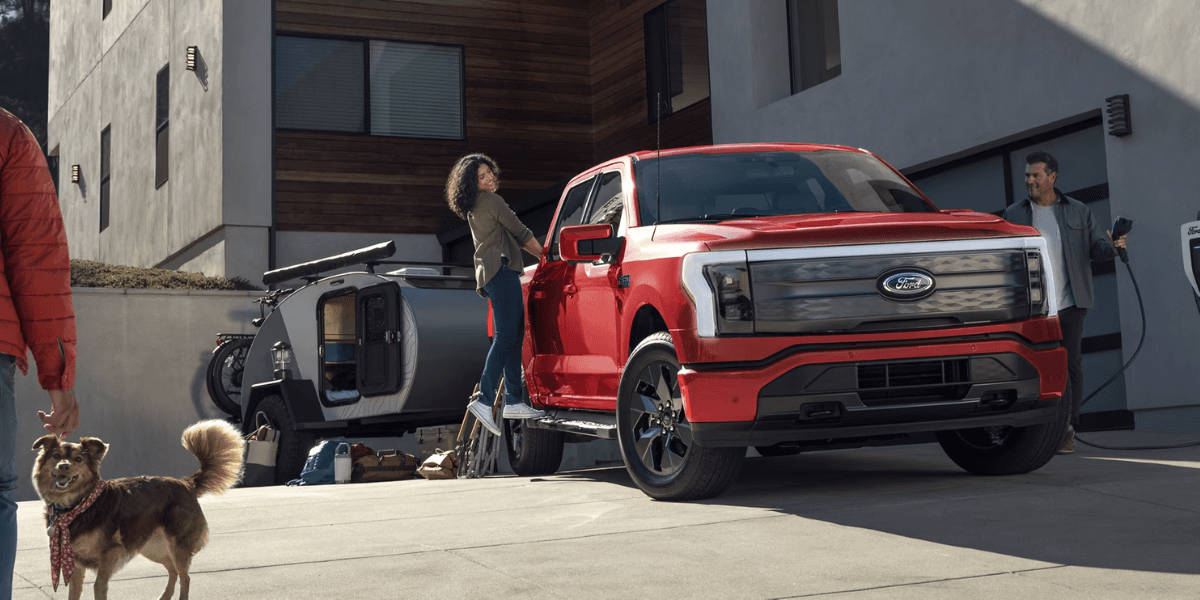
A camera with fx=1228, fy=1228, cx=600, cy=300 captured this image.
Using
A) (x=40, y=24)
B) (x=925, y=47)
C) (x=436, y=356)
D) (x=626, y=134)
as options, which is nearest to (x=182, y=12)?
(x=626, y=134)

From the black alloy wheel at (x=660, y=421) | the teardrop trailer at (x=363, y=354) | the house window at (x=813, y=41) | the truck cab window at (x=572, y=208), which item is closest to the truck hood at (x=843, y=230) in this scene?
the black alloy wheel at (x=660, y=421)

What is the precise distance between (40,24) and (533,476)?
5161 cm

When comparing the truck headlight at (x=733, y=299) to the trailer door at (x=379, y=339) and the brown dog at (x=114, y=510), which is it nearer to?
the brown dog at (x=114, y=510)

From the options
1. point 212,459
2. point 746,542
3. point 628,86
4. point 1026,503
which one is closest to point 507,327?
point 746,542

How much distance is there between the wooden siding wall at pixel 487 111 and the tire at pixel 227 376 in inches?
101

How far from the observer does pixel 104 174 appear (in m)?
26.5

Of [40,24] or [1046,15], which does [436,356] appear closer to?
[1046,15]

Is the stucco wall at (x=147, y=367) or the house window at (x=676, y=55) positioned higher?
the house window at (x=676, y=55)

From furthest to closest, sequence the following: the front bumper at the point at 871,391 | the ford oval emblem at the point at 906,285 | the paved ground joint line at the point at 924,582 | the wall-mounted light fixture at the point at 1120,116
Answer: the wall-mounted light fixture at the point at 1120,116 → the ford oval emblem at the point at 906,285 → the front bumper at the point at 871,391 → the paved ground joint line at the point at 924,582

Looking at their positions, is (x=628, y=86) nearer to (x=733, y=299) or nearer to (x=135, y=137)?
(x=135, y=137)

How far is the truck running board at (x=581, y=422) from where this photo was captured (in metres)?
6.93

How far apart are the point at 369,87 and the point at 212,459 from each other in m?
14.9

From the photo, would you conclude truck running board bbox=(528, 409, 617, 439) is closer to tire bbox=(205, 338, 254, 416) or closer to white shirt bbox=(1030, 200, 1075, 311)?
white shirt bbox=(1030, 200, 1075, 311)

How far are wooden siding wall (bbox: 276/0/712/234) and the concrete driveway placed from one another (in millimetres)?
11516
